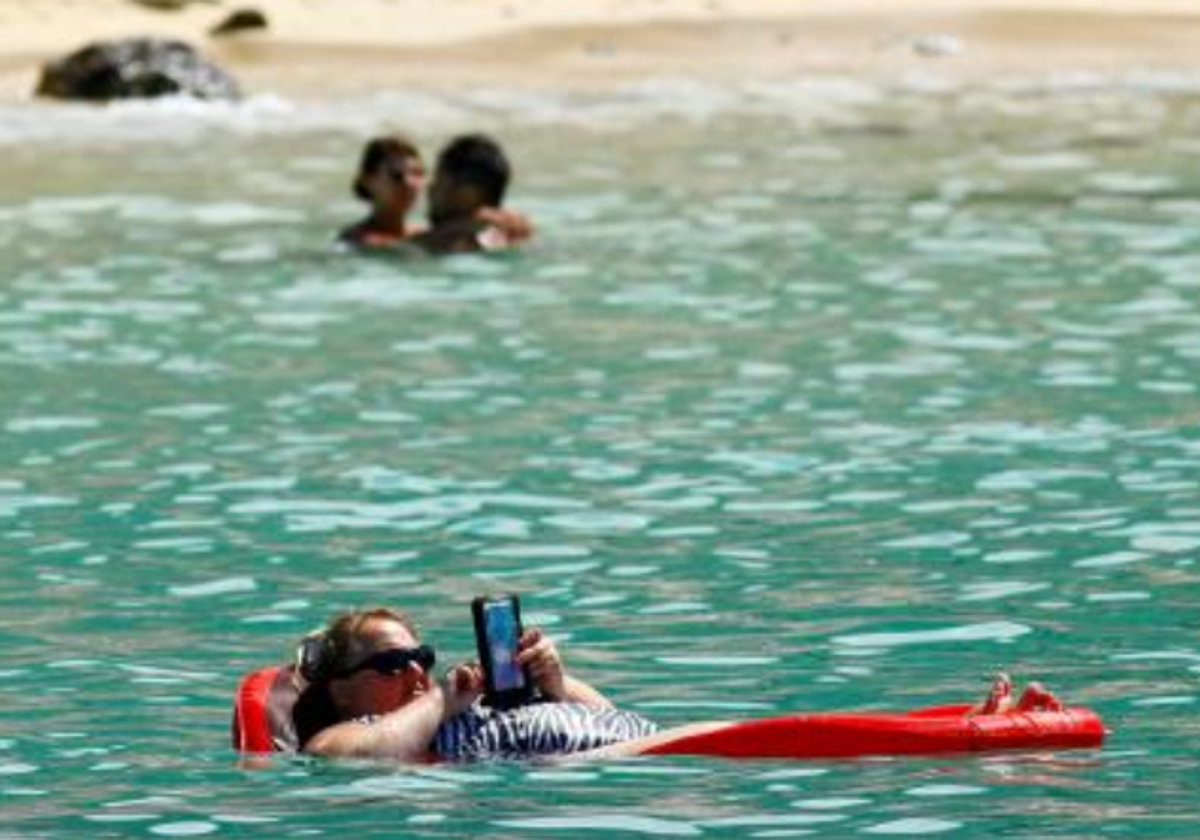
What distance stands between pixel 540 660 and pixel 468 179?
40.4 feet

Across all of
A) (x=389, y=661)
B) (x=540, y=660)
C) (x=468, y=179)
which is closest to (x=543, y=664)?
(x=540, y=660)

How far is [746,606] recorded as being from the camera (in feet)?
39.0

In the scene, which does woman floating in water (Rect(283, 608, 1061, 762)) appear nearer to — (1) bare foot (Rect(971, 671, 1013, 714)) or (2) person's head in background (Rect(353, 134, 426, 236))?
(1) bare foot (Rect(971, 671, 1013, 714))

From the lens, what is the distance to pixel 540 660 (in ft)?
31.5

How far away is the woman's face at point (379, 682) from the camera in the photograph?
9625 mm

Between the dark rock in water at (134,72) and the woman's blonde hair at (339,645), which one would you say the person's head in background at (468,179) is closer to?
the woman's blonde hair at (339,645)

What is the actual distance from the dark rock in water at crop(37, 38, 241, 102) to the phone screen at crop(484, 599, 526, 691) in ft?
87.4

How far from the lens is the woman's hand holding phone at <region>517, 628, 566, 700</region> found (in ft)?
31.5

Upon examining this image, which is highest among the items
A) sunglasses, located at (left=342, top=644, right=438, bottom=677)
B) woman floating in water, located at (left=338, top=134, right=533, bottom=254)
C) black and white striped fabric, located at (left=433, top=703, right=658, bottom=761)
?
woman floating in water, located at (left=338, top=134, right=533, bottom=254)

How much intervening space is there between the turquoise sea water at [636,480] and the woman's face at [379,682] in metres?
0.22

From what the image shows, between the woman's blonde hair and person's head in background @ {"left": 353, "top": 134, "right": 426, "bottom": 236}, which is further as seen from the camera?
person's head in background @ {"left": 353, "top": 134, "right": 426, "bottom": 236}

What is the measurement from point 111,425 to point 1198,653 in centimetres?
629

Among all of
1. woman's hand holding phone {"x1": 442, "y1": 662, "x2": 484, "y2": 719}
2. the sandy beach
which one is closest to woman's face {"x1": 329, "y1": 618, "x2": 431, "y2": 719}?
woman's hand holding phone {"x1": 442, "y1": 662, "x2": 484, "y2": 719}

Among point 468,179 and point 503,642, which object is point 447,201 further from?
point 503,642
